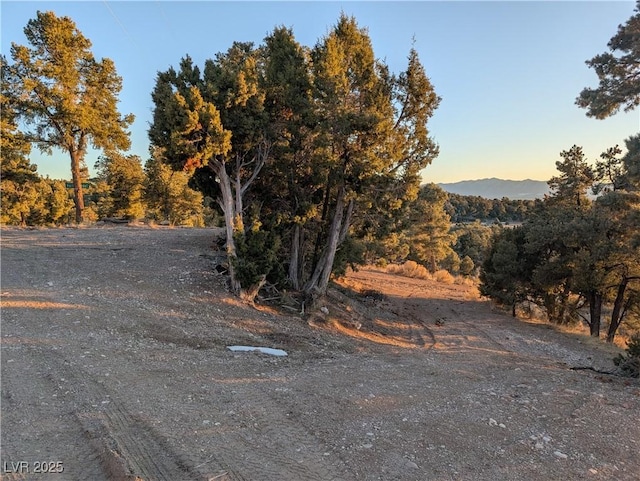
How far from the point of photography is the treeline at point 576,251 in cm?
1461

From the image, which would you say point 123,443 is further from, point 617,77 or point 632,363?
point 617,77

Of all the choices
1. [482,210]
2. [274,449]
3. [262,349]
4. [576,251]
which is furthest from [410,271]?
[482,210]

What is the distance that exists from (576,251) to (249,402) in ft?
55.6

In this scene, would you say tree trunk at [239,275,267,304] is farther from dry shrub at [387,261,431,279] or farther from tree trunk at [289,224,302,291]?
dry shrub at [387,261,431,279]

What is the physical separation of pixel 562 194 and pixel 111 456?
21.3m

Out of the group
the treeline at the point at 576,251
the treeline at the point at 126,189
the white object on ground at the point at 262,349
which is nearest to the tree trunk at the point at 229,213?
the white object on ground at the point at 262,349

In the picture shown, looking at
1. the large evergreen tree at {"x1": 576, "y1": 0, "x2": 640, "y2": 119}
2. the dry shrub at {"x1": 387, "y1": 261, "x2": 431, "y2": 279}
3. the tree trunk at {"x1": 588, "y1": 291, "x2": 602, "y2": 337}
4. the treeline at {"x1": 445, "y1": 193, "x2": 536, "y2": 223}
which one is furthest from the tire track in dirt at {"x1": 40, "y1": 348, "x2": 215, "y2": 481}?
the treeline at {"x1": 445, "y1": 193, "x2": 536, "y2": 223}

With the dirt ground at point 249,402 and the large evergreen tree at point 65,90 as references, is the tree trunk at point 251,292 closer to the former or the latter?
the dirt ground at point 249,402

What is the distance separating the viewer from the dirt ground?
3.66 meters

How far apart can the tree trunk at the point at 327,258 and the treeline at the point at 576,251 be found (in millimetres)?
8728

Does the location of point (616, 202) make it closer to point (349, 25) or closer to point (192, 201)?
point (349, 25)

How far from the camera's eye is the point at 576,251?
1670 centimetres

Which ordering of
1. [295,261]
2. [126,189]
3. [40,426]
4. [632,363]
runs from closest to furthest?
[40,426] < [632,363] < [295,261] < [126,189]

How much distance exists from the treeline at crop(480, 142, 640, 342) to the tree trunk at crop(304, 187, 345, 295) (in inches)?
344
